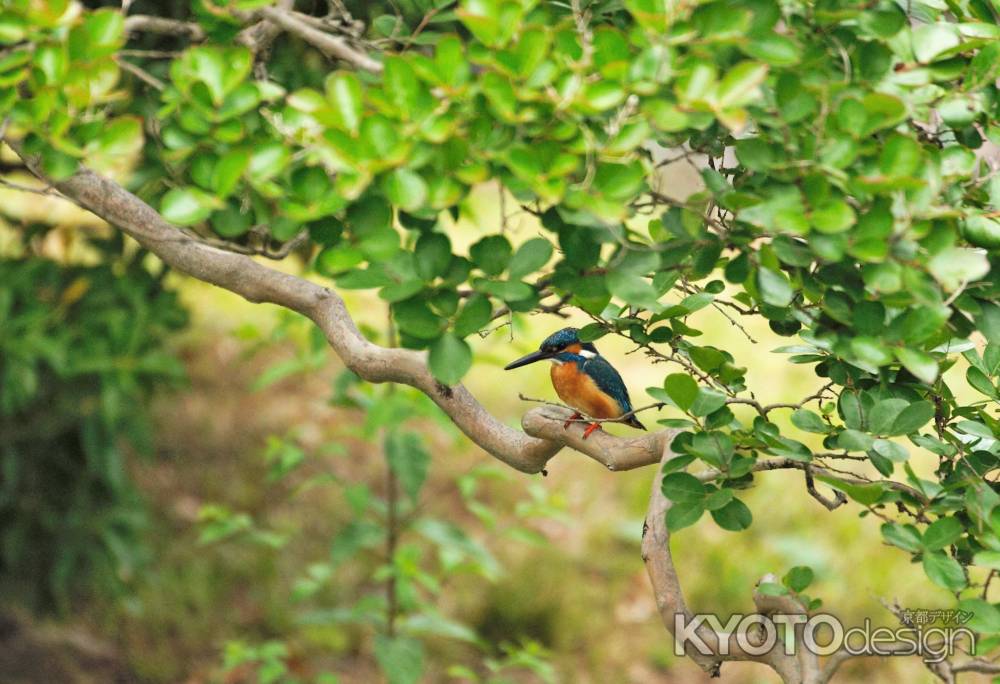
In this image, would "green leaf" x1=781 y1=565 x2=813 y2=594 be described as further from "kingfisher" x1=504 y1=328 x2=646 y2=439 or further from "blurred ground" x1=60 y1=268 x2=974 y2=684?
"blurred ground" x1=60 y1=268 x2=974 y2=684

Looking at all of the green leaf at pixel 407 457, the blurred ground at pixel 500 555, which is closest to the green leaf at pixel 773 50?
the green leaf at pixel 407 457

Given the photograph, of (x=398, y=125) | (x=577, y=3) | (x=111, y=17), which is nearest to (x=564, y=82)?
(x=398, y=125)

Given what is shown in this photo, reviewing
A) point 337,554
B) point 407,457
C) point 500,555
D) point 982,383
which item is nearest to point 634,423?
point 982,383

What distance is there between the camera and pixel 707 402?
1535mm

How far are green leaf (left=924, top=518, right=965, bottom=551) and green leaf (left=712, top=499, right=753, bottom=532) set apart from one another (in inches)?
10.0

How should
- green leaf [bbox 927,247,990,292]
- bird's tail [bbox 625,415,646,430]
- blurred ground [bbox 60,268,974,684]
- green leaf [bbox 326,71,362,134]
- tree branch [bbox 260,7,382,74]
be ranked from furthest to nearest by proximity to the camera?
1. blurred ground [bbox 60,268,974,684]
2. bird's tail [bbox 625,415,646,430]
3. tree branch [bbox 260,7,382,74]
4. green leaf [bbox 326,71,362,134]
5. green leaf [bbox 927,247,990,292]

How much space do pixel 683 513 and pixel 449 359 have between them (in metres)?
0.47

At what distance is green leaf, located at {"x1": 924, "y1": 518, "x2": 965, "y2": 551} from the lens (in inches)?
57.5

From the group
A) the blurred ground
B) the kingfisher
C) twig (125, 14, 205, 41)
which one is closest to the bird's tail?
the kingfisher

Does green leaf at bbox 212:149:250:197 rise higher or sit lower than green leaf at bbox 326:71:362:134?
lower

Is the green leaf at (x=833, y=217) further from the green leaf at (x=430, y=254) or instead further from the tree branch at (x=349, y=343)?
the tree branch at (x=349, y=343)

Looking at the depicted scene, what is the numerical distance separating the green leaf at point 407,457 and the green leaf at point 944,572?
208cm

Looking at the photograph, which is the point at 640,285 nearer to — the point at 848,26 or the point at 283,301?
the point at 848,26

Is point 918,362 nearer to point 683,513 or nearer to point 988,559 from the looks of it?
point 988,559
